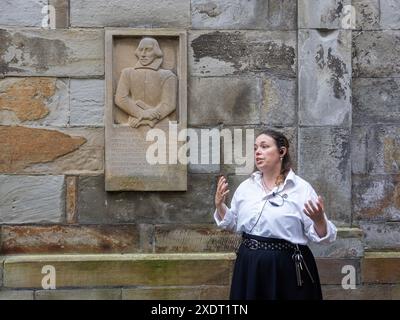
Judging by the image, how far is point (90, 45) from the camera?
5.89 meters

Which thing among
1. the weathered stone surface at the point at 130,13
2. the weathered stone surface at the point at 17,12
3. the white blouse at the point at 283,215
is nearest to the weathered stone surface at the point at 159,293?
the white blouse at the point at 283,215

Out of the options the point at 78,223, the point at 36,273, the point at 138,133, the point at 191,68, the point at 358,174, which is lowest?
the point at 36,273

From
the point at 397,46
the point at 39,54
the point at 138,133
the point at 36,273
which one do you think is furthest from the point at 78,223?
the point at 397,46

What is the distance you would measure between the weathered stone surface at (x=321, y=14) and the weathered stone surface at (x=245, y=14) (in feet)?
0.37

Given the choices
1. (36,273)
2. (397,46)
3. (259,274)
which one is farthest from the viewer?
(397,46)

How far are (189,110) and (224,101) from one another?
0.33 metres

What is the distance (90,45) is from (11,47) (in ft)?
2.25

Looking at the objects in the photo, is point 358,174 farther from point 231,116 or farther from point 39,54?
point 39,54

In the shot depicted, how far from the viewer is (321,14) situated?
5.91m

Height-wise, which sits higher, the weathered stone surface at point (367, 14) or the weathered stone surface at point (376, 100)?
the weathered stone surface at point (367, 14)

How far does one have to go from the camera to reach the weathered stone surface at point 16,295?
18.6ft

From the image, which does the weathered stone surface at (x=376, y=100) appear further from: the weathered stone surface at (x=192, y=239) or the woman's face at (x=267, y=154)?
the woman's face at (x=267, y=154)

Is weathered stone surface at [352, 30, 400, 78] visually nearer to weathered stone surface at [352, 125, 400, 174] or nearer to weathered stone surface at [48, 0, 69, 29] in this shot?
weathered stone surface at [352, 125, 400, 174]
